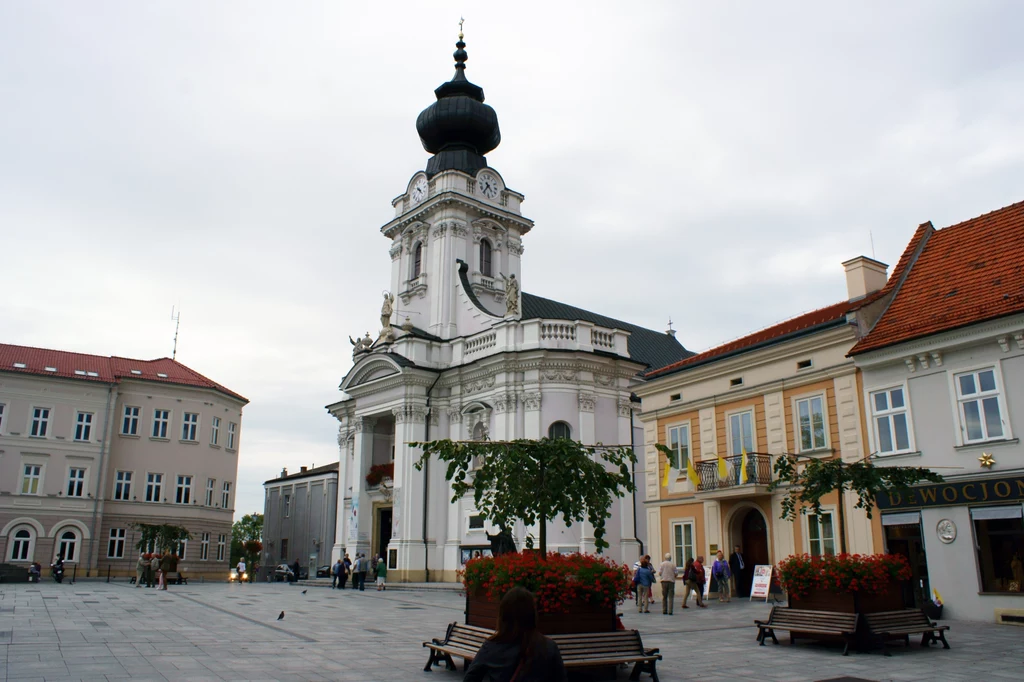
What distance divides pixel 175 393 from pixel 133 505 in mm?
6564

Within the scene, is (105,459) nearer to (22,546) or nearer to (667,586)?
(22,546)

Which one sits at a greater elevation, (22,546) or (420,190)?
(420,190)

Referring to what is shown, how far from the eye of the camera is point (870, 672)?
422 inches

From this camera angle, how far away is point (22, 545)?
4147 cm

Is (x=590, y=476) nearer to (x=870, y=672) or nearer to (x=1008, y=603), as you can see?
(x=870, y=672)

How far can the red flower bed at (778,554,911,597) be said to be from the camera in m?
12.8

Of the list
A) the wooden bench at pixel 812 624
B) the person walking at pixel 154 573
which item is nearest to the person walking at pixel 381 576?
the person walking at pixel 154 573

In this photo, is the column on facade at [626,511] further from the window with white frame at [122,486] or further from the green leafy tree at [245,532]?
the green leafy tree at [245,532]

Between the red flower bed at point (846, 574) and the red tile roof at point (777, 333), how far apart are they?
8887 mm

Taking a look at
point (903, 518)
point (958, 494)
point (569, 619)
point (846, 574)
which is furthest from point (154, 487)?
point (846, 574)

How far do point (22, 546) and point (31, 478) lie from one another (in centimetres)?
343

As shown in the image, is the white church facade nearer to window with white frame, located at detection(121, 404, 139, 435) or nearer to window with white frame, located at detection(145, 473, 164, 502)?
window with white frame, located at detection(145, 473, 164, 502)

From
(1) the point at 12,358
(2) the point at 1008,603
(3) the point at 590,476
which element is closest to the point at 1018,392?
(2) the point at 1008,603

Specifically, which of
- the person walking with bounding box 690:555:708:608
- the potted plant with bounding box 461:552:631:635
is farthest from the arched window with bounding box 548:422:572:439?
the potted plant with bounding box 461:552:631:635
